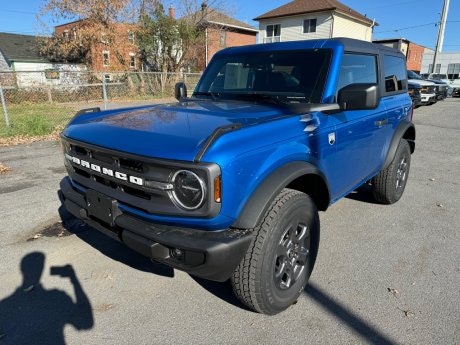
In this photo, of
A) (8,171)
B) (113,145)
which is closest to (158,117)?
(113,145)

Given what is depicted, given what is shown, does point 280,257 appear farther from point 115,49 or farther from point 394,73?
point 115,49

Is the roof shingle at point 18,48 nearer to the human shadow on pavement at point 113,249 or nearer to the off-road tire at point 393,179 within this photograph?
the human shadow on pavement at point 113,249

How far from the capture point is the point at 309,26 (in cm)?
3631

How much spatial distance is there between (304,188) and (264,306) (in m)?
1.01

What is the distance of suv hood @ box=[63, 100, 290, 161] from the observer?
212 centimetres

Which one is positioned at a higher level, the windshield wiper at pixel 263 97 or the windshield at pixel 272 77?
the windshield at pixel 272 77

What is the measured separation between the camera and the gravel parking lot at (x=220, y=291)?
7.85 ft

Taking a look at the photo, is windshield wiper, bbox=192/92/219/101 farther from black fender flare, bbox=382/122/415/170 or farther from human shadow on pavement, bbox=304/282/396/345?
black fender flare, bbox=382/122/415/170

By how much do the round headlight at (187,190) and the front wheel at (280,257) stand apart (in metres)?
0.43

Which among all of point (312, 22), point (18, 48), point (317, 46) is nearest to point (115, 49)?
point (18, 48)

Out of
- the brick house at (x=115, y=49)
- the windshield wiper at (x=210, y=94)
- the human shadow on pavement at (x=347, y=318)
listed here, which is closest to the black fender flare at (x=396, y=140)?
the human shadow on pavement at (x=347, y=318)

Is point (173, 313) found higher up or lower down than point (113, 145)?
lower down

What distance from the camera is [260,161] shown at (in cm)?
223

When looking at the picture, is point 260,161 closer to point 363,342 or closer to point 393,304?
point 363,342
